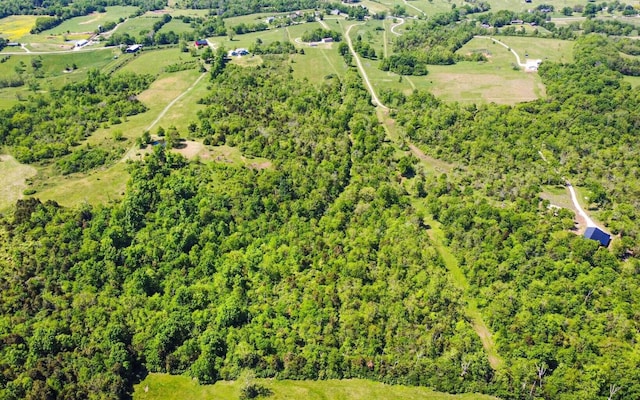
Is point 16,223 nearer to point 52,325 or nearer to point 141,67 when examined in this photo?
point 52,325

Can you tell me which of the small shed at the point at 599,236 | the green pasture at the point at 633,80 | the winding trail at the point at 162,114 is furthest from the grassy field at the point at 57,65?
the green pasture at the point at 633,80

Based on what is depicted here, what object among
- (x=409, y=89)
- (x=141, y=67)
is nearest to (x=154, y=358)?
(x=409, y=89)

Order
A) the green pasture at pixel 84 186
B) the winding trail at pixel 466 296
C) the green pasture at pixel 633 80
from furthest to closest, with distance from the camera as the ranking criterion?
the green pasture at pixel 633 80
the green pasture at pixel 84 186
the winding trail at pixel 466 296

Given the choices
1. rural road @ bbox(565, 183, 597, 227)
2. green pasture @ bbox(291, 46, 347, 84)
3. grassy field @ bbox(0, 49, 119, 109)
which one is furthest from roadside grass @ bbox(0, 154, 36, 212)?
rural road @ bbox(565, 183, 597, 227)

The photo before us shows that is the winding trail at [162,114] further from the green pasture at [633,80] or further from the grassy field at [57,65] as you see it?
the green pasture at [633,80]

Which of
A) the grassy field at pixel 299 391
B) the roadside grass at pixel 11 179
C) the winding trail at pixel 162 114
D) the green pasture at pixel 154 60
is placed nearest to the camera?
the grassy field at pixel 299 391

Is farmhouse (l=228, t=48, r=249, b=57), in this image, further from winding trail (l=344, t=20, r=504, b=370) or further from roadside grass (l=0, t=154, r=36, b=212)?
winding trail (l=344, t=20, r=504, b=370)

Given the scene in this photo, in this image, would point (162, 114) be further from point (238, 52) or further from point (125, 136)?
point (238, 52)
